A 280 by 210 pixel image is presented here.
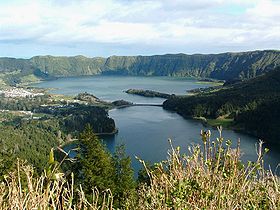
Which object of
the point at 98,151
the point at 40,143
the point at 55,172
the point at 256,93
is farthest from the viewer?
the point at 256,93

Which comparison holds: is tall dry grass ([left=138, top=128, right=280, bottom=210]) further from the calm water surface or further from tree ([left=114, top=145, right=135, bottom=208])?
the calm water surface

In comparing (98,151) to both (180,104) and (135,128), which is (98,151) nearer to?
(135,128)

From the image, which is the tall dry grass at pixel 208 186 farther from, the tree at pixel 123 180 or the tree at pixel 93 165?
the tree at pixel 123 180

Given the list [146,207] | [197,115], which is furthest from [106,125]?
[146,207]

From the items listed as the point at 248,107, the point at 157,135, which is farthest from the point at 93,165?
the point at 248,107

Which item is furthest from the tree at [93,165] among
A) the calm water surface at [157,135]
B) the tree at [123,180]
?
the calm water surface at [157,135]

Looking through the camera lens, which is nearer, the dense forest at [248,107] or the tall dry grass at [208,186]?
the tall dry grass at [208,186]

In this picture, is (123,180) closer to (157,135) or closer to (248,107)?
(157,135)

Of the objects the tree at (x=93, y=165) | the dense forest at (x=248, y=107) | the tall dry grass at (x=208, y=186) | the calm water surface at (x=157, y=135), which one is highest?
the tall dry grass at (x=208, y=186)
